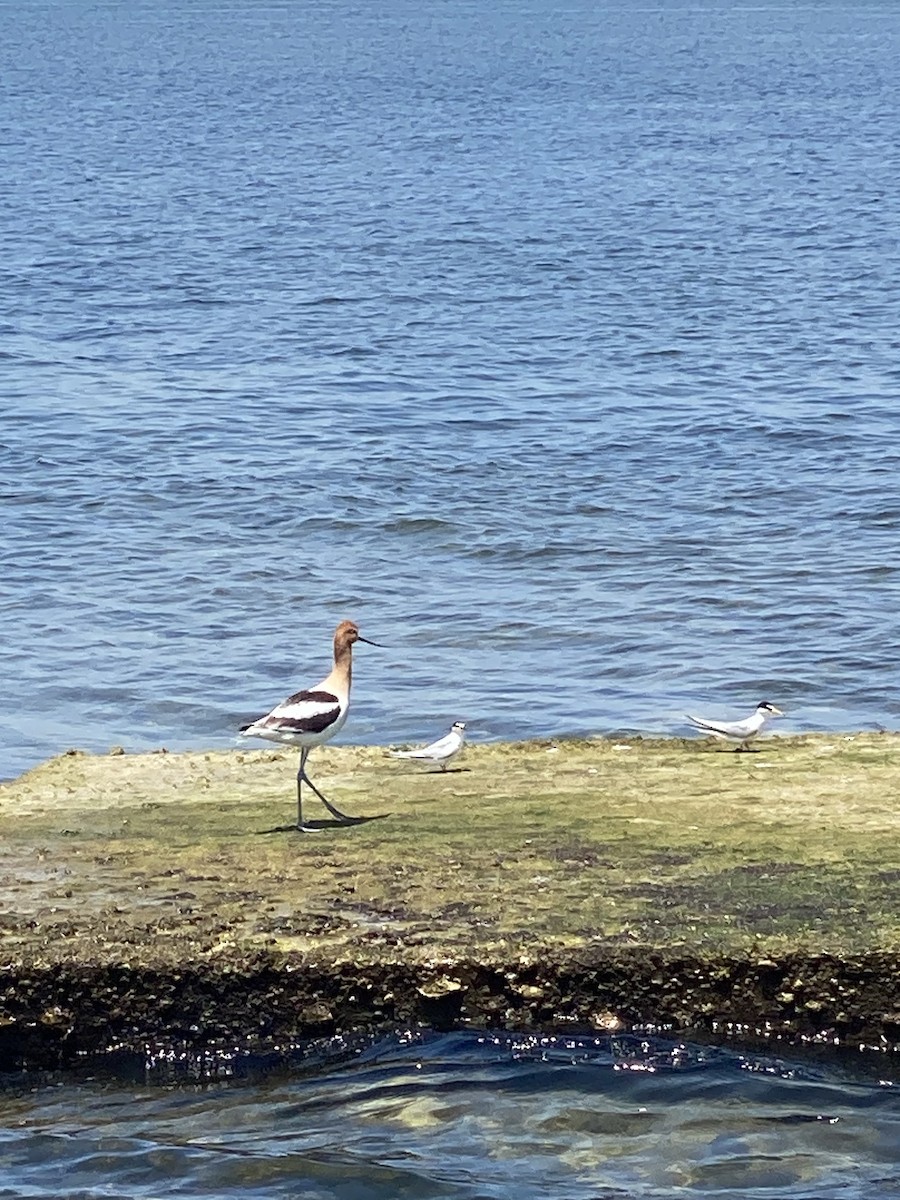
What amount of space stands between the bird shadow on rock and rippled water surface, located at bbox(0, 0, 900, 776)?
380 cm

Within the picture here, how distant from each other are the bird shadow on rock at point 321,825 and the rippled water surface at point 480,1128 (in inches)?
62.0

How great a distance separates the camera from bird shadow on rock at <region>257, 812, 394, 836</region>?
346 inches

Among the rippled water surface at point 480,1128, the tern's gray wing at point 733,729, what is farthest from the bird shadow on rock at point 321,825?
the tern's gray wing at point 733,729

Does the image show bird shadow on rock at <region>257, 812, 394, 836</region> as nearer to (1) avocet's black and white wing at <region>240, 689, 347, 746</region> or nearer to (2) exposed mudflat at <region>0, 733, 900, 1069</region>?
(2) exposed mudflat at <region>0, 733, 900, 1069</region>

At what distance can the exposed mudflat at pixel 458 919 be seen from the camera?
23.9 ft

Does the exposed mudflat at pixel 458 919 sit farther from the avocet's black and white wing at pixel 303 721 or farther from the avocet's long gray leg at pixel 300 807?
the avocet's black and white wing at pixel 303 721

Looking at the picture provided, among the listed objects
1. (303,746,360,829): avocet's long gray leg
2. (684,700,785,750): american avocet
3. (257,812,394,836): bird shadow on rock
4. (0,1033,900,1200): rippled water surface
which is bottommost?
(0,1033,900,1200): rippled water surface

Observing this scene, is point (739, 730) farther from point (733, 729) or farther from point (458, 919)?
point (458, 919)

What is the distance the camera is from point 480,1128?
691 centimetres

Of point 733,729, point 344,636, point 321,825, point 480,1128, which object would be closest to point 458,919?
point 480,1128

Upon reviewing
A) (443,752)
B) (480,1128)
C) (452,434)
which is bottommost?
(480,1128)

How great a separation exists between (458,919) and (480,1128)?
907 millimetres

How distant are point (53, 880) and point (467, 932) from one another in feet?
5.89

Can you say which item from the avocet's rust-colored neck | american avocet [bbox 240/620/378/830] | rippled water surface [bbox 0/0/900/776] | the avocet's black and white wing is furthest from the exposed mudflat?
rippled water surface [bbox 0/0/900/776]
